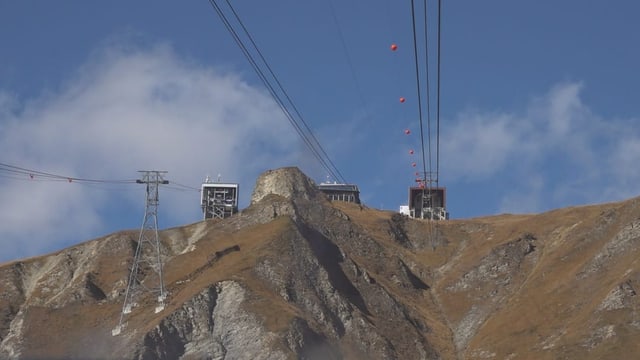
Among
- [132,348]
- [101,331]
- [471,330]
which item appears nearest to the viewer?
[132,348]

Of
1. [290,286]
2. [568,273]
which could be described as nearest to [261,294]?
[290,286]

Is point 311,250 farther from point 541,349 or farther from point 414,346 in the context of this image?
point 541,349

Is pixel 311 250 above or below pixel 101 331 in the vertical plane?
above

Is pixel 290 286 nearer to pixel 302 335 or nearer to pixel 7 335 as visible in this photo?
pixel 302 335

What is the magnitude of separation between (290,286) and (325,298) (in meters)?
6.18

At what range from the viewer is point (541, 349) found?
Result: 549ft

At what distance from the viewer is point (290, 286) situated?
184125 millimetres

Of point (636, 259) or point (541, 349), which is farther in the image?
point (636, 259)

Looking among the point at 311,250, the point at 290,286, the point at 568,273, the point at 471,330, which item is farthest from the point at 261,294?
the point at 568,273

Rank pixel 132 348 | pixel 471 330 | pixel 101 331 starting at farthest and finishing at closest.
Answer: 1. pixel 471 330
2. pixel 101 331
3. pixel 132 348

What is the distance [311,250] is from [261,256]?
10075 millimetres

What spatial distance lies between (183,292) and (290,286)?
16054 millimetres

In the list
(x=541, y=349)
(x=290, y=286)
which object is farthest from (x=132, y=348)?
(x=541, y=349)

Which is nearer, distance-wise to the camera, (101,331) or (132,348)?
(132,348)
